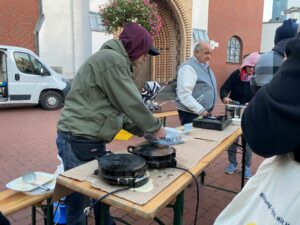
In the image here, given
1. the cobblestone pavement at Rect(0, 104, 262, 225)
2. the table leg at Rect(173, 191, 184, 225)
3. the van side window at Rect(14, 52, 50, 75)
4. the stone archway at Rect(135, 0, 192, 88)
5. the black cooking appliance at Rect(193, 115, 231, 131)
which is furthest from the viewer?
the stone archway at Rect(135, 0, 192, 88)

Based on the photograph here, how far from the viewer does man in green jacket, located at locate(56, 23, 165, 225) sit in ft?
6.25

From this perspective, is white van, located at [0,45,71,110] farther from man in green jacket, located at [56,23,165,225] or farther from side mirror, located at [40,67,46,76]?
man in green jacket, located at [56,23,165,225]

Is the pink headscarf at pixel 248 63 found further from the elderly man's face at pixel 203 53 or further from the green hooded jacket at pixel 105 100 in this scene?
the green hooded jacket at pixel 105 100

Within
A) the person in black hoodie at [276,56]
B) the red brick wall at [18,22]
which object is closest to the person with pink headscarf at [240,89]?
the person in black hoodie at [276,56]

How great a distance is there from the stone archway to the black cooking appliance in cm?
1071

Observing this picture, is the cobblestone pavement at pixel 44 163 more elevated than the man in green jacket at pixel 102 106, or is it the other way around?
the man in green jacket at pixel 102 106

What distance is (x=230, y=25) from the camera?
16.6 meters

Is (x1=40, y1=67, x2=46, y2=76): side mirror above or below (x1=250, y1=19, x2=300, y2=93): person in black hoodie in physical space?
below

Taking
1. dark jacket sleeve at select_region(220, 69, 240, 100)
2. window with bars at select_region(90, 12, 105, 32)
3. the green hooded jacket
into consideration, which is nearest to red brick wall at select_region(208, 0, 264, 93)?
window with bars at select_region(90, 12, 105, 32)

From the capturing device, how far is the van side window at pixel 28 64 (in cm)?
900

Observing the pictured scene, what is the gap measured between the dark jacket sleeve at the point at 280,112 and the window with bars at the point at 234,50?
16.9 meters

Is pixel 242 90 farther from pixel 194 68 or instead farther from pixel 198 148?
pixel 198 148

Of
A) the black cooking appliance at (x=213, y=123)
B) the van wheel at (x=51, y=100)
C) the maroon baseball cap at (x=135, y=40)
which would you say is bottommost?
the van wheel at (x=51, y=100)

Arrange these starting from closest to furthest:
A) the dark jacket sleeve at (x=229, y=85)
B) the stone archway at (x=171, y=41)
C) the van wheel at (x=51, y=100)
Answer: the dark jacket sleeve at (x=229, y=85), the van wheel at (x=51, y=100), the stone archway at (x=171, y=41)
